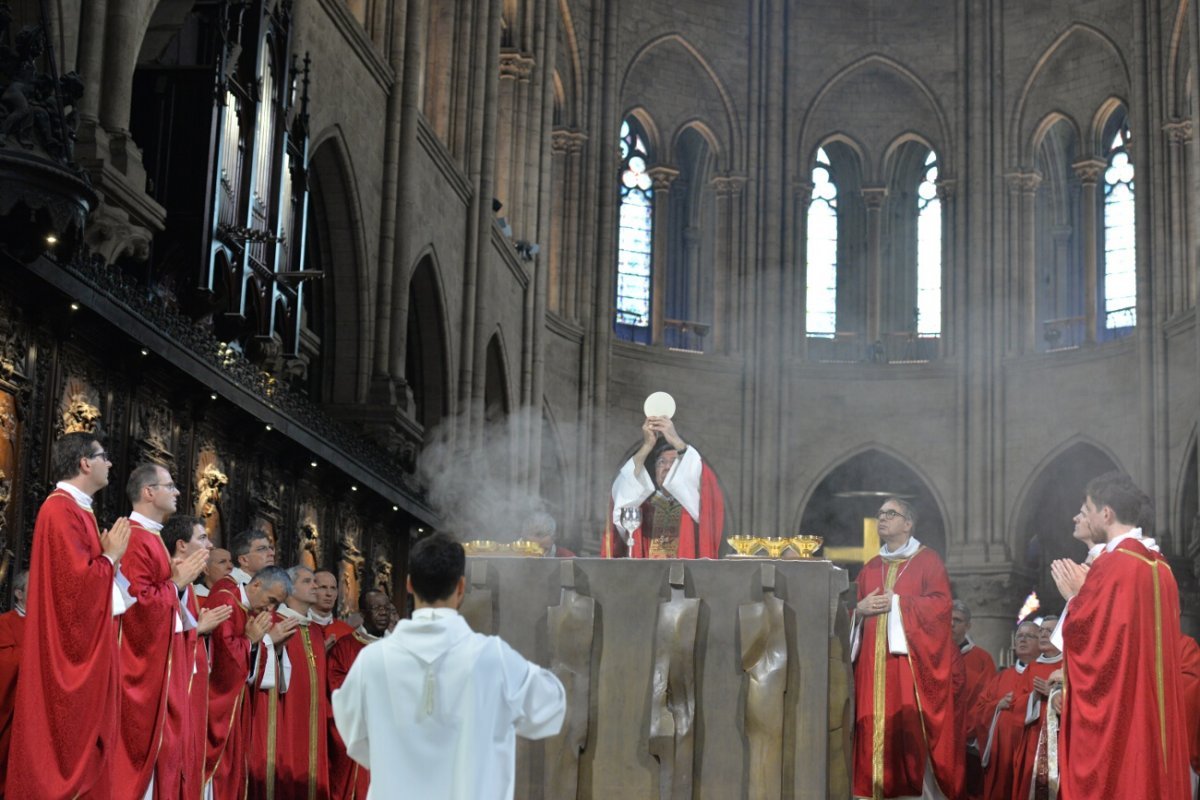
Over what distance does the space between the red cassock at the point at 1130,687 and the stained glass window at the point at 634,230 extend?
22.6 meters

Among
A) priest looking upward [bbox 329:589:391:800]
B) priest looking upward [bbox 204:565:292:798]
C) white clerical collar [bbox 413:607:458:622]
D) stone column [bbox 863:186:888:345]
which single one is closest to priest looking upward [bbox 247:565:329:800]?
priest looking upward [bbox 329:589:391:800]

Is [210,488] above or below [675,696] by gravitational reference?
above

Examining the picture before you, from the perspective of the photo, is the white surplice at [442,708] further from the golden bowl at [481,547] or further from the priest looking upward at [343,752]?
the priest looking upward at [343,752]

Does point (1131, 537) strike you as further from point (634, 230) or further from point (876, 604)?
point (634, 230)

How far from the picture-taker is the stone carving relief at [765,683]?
262 inches

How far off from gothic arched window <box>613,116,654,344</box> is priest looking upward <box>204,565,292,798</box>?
20.8 meters

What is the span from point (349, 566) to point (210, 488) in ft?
15.0

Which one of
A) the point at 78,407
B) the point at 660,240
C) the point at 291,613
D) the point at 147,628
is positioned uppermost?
the point at 660,240

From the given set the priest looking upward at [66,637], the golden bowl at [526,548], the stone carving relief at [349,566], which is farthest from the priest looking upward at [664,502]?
the stone carving relief at [349,566]

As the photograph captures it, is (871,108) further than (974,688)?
Yes

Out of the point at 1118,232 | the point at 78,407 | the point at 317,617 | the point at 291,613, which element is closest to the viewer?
the point at 291,613

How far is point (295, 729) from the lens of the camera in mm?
10125

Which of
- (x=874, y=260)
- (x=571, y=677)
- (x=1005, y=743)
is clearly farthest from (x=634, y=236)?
(x=571, y=677)

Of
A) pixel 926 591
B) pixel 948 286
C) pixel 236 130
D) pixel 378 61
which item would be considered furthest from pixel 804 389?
pixel 926 591
